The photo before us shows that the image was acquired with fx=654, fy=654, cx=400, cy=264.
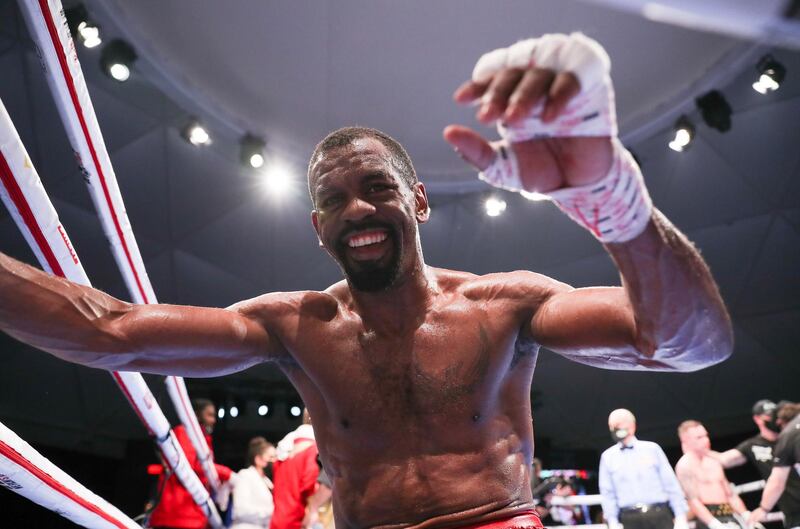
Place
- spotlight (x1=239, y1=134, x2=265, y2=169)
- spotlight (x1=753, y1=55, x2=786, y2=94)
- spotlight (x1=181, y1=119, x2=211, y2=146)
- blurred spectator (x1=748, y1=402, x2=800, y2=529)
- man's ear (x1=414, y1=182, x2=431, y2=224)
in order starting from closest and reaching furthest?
man's ear (x1=414, y1=182, x2=431, y2=224) → blurred spectator (x1=748, y1=402, x2=800, y2=529) → spotlight (x1=753, y1=55, x2=786, y2=94) → spotlight (x1=181, y1=119, x2=211, y2=146) → spotlight (x1=239, y1=134, x2=265, y2=169)

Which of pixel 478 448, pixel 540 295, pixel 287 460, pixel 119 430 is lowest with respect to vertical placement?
pixel 478 448

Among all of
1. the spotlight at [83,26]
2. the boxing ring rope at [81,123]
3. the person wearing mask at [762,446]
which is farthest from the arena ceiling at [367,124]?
the boxing ring rope at [81,123]

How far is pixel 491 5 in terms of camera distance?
571 cm

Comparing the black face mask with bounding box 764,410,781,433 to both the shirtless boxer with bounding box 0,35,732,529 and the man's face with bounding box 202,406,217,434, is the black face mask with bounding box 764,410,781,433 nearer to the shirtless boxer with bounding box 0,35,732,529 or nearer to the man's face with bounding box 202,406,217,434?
the man's face with bounding box 202,406,217,434

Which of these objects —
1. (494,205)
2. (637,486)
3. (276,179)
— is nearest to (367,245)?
(637,486)

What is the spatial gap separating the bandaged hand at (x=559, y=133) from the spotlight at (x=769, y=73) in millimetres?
5993

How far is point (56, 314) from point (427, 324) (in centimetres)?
84

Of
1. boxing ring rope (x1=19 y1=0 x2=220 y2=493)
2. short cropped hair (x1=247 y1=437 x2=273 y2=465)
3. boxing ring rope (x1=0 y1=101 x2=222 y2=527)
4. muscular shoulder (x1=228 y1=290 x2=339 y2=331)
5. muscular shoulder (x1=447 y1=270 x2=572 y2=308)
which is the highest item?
short cropped hair (x1=247 y1=437 x2=273 y2=465)

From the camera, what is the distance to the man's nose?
62.6 inches

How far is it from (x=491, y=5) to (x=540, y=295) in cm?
475

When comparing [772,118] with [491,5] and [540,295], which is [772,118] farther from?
[540,295]

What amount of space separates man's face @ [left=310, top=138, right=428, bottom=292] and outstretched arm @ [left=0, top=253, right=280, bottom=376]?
0.29 m

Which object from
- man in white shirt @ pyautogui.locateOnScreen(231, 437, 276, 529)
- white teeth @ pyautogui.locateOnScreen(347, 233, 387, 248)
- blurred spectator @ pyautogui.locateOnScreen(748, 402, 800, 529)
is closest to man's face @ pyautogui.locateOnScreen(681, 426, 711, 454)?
blurred spectator @ pyautogui.locateOnScreen(748, 402, 800, 529)

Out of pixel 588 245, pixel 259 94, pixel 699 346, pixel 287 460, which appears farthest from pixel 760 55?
pixel 699 346
